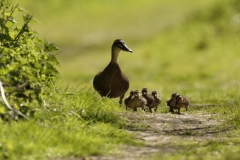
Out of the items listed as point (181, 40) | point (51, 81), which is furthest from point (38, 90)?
point (181, 40)

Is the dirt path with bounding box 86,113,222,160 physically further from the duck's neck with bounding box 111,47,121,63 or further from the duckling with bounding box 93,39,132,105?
the duck's neck with bounding box 111,47,121,63

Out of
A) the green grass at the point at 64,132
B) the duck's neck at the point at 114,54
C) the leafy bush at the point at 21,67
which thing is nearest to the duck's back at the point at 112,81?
the duck's neck at the point at 114,54

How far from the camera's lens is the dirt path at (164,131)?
868cm

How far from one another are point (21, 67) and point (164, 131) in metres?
2.62

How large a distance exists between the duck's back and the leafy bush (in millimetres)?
1412

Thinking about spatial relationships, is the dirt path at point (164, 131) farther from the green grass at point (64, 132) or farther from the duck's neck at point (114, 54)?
the duck's neck at point (114, 54)

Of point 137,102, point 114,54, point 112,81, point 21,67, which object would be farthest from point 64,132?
point 114,54

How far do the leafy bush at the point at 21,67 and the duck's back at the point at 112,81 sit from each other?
1412mm

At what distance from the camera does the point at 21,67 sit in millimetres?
9875

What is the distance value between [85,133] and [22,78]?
170 cm

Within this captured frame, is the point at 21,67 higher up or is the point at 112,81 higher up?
the point at 112,81

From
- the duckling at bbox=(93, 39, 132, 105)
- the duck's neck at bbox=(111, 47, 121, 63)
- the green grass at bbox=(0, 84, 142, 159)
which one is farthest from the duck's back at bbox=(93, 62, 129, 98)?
the green grass at bbox=(0, 84, 142, 159)

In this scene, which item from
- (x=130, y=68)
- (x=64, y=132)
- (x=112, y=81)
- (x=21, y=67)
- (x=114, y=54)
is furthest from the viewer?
(x=130, y=68)

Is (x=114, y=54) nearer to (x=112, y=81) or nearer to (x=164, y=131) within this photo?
(x=112, y=81)
